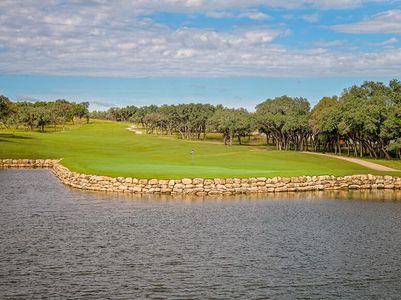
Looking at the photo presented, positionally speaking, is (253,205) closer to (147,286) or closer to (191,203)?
(191,203)

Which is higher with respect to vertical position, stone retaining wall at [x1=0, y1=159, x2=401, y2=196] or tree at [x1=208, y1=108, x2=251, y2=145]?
tree at [x1=208, y1=108, x2=251, y2=145]

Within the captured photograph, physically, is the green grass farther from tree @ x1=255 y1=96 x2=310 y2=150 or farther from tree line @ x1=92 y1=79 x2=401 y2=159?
tree @ x1=255 y1=96 x2=310 y2=150

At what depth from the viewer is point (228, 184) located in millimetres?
48000

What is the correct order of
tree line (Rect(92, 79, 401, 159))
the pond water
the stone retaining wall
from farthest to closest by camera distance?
1. tree line (Rect(92, 79, 401, 159))
2. the stone retaining wall
3. the pond water

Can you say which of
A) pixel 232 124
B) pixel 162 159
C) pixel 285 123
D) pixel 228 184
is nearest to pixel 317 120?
pixel 285 123

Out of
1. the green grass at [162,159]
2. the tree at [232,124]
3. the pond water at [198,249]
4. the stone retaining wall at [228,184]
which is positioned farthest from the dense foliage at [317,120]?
the pond water at [198,249]

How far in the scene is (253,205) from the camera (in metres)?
40.5

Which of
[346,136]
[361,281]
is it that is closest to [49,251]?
[361,281]

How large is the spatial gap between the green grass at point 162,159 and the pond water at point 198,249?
32.1 feet

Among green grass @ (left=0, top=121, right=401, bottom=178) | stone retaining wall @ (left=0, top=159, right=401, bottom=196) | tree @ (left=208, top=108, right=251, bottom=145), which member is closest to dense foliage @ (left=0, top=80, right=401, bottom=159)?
tree @ (left=208, top=108, right=251, bottom=145)

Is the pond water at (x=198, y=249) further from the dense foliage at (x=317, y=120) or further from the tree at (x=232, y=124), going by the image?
the tree at (x=232, y=124)

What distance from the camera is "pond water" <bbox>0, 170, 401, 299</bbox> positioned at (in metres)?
20.1

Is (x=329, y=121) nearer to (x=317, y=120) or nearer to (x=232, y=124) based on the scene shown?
(x=317, y=120)

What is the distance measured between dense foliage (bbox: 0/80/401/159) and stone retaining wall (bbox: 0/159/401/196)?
3048 centimetres
